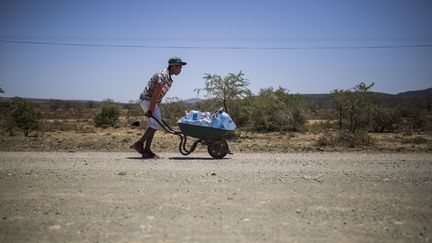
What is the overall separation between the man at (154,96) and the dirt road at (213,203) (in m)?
1.24

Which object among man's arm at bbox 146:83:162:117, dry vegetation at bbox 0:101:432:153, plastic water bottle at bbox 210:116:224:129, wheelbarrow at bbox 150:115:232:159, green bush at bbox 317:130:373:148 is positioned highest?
man's arm at bbox 146:83:162:117

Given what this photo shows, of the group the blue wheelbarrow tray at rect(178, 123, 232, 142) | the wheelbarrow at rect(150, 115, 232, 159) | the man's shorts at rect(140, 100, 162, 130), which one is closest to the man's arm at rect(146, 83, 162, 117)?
the man's shorts at rect(140, 100, 162, 130)

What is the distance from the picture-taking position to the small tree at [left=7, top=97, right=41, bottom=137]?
19.6 metres

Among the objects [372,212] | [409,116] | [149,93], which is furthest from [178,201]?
[409,116]

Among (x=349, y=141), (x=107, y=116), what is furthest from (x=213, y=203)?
(x=107, y=116)

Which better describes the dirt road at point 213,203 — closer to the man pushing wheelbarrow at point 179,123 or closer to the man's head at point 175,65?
the man pushing wheelbarrow at point 179,123

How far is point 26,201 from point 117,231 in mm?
1619

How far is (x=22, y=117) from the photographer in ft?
64.3

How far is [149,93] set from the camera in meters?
8.31

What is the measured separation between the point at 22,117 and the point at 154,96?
47.7 ft

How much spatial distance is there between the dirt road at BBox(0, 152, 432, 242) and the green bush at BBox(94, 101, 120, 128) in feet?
83.4

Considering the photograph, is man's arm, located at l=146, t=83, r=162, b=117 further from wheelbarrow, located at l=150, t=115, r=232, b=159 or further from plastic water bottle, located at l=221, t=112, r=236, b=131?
plastic water bottle, located at l=221, t=112, r=236, b=131

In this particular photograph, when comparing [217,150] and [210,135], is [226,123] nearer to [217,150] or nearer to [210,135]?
[210,135]

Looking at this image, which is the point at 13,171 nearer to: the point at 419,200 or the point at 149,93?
the point at 149,93
